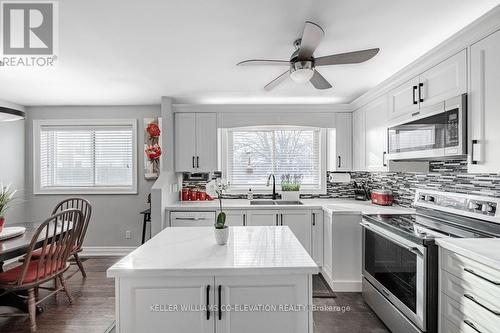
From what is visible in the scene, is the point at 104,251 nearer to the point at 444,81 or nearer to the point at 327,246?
the point at 327,246

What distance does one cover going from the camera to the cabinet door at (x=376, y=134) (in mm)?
2773

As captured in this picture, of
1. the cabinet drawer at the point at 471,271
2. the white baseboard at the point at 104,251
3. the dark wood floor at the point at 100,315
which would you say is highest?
the cabinet drawer at the point at 471,271

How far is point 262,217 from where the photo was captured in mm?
3260

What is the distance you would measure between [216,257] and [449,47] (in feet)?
7.00

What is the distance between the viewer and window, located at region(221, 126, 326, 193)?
13.1ft

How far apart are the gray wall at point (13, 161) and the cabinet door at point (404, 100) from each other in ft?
16.8

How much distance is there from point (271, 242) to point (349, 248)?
1563mm

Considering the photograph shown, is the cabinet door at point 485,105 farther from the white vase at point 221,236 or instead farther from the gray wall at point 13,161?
the gray wall at point 13,161

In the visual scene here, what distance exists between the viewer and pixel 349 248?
285cm

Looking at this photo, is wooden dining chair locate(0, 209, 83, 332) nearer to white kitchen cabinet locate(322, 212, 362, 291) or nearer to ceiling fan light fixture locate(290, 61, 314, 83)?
ceiling fan light fixture locate(290, 61, 314, 83)

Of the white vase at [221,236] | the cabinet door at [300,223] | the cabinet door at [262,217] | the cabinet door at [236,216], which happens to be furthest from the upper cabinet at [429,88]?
the cabinet door at [236,216]

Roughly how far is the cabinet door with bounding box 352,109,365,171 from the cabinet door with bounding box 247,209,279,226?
132cm

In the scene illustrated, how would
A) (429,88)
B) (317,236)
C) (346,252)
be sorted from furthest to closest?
(317,236) → (346,252) → (429,88)

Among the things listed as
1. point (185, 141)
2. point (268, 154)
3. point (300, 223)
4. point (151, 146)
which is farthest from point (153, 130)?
point (300, 223)
